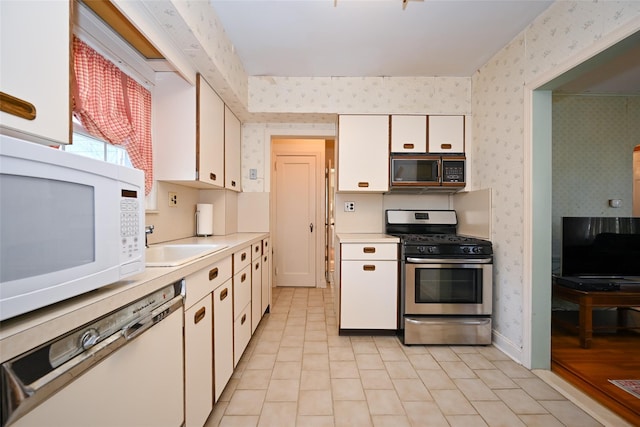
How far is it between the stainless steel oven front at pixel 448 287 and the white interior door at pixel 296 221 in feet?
6.32

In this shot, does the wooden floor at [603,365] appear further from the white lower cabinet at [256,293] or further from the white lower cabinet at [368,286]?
the white lower cabinet at [256,293]

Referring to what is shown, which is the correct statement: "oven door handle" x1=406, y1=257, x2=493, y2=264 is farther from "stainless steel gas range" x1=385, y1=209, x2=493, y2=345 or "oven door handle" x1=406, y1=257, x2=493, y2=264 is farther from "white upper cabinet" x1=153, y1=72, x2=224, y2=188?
"white upper cabinet" x1=153, y1=72, x2=224, y2=188

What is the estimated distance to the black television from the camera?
96.3 inches

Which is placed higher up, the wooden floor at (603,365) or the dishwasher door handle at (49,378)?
the dishwasher door handle at (49,378)

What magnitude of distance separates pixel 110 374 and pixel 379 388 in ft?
4.99

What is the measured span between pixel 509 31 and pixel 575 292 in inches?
86.3

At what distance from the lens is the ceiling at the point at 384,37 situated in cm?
181

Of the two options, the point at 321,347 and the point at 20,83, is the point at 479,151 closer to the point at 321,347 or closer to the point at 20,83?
the point at 321,347

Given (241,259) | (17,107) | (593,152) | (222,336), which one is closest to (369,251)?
(241,259)

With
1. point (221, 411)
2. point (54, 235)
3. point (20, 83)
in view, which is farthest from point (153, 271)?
point (221, 411)

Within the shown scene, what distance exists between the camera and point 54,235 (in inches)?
22.9

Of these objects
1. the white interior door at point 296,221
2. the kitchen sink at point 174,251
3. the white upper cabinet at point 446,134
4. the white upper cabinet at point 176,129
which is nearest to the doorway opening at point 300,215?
the white interior door at point 296,221

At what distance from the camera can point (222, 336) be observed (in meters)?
1.53

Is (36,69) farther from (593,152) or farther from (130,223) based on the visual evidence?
(593,152)
